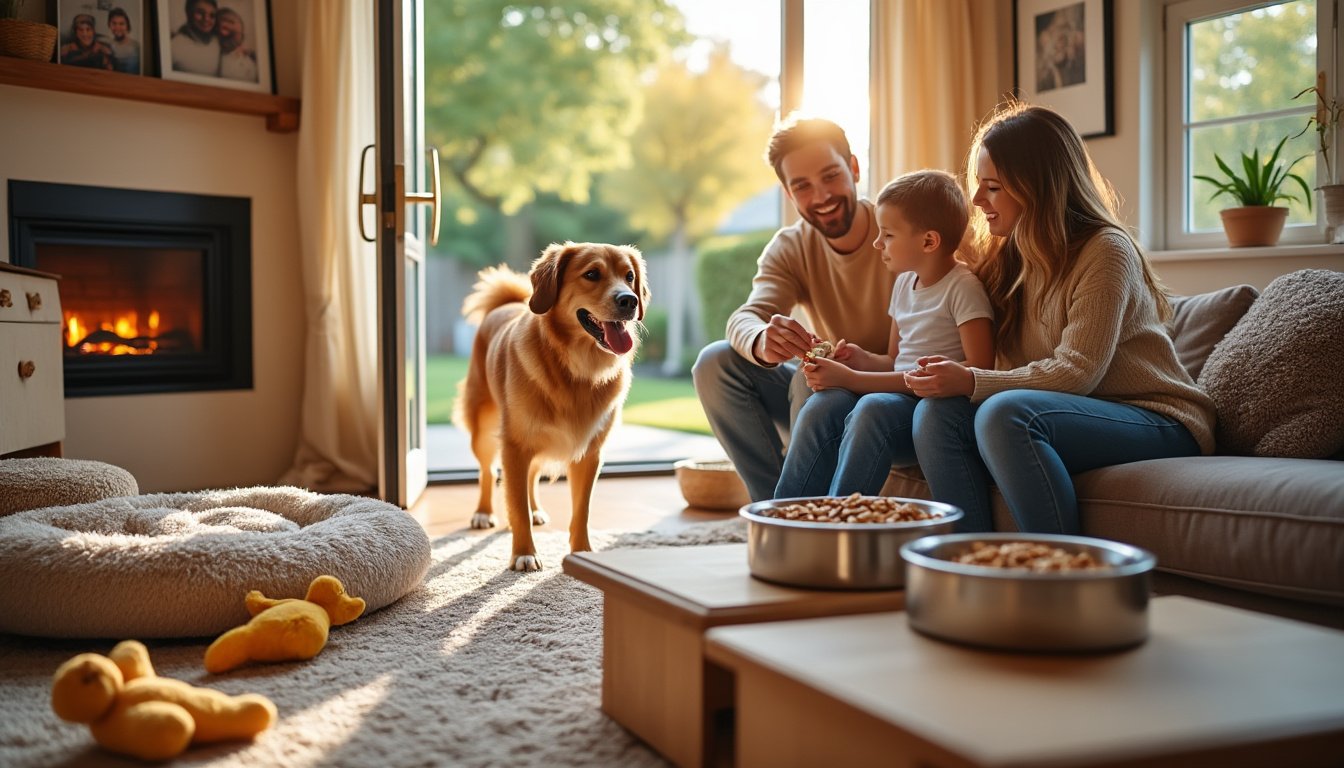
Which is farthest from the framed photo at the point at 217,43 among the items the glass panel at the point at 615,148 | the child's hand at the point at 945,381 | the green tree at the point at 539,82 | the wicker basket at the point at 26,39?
the green tree at the point at 539,82

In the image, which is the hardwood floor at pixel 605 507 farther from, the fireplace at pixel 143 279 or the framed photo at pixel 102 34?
the framed photo at pixel 102 34

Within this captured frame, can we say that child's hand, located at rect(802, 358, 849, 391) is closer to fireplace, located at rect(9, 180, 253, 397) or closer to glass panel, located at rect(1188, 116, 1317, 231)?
glass panel, located at rect(1188, 116, 1317, 231)

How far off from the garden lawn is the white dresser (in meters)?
4.38

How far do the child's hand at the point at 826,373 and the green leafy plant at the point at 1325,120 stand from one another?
2.00 m

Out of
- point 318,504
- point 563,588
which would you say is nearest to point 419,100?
point 318,504

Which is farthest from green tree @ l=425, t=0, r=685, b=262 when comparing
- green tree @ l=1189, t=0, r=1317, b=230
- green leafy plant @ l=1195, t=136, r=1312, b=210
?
green leafy plant @ l=1195, t=136, r=1312, b=210

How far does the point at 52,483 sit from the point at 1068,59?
142 inches

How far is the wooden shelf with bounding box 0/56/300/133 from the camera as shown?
3457mm

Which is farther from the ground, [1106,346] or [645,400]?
[1106,346]

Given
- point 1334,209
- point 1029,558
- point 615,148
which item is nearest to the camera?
point 1029,558

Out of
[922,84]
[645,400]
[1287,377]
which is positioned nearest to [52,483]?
[1287,377]

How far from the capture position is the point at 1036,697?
90cm

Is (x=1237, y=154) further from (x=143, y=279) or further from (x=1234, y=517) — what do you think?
(x=143, y=279)

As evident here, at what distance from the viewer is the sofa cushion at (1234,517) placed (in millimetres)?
1516
